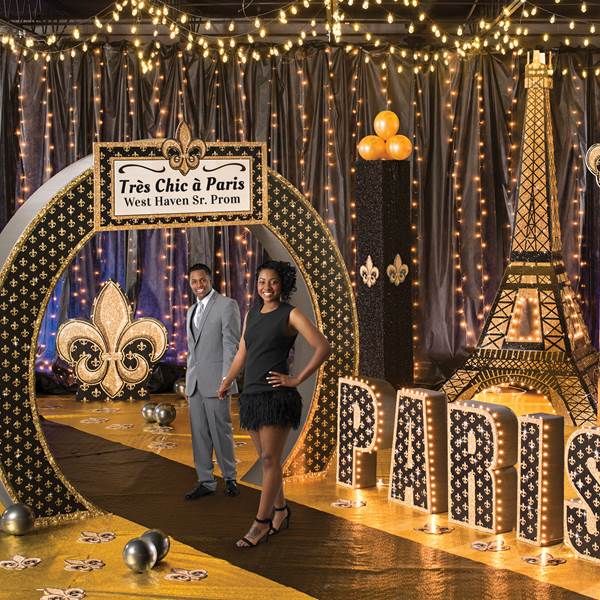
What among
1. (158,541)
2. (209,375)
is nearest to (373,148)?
(209,375)

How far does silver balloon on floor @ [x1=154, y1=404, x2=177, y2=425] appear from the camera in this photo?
318 inches

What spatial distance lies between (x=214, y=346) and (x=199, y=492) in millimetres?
802

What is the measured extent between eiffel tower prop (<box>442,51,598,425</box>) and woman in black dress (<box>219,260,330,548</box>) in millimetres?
3770

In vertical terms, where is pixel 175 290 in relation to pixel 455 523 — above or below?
above

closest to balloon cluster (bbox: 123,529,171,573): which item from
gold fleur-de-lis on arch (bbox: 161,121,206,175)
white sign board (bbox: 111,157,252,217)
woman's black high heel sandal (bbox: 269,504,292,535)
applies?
woman's black high heel sandal (bbox: 269,504,292,535)

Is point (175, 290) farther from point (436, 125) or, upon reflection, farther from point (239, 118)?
point (436, 125)

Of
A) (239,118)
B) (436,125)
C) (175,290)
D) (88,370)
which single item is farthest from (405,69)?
(88,370)

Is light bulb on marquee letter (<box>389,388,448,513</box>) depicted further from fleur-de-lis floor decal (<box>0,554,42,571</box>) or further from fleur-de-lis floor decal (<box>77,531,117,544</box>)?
fleur-de-lis floor decal (<box>0,554,42,571</box>)

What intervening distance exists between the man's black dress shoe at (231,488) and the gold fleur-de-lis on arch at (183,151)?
1717 mm

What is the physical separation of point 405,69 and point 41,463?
600cm

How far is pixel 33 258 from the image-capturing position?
18.2 feet

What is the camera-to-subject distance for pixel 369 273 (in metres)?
8.35

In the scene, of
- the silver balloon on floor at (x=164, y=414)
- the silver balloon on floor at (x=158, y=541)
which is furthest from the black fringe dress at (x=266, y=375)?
the silver balloon on floor at (x=164, y=414)

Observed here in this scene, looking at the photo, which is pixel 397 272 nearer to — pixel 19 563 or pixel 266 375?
pixel 266 375
